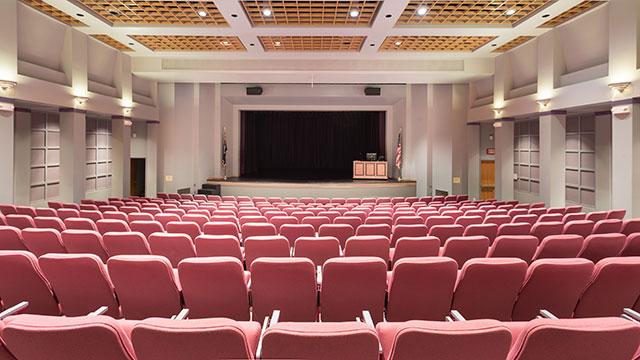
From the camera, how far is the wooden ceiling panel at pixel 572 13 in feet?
33.7

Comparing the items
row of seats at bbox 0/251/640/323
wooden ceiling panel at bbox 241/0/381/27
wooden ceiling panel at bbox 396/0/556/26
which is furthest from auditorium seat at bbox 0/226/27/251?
wooden ceiling panel at bbox 396/0/556/26

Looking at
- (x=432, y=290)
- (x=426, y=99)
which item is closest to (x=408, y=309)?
(x=432, y=290)

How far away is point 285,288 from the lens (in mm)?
3223

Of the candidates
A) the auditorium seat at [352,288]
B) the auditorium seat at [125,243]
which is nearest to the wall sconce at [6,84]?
the auditorium seat at [125,243]

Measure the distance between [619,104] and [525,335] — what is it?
9.81 m

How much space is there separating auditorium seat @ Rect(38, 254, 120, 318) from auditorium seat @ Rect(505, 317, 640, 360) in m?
2.89

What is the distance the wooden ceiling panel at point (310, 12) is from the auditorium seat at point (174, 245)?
24.0ft

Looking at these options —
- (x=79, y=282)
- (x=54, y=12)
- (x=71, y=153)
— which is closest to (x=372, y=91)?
(x=71, y=153)

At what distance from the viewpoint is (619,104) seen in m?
9.45

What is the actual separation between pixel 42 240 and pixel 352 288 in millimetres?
3676

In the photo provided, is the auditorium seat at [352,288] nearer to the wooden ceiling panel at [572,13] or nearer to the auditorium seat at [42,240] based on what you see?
the auditorium seat at [42,240]

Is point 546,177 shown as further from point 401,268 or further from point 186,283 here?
point 186,283

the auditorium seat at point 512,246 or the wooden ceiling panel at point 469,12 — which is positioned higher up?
the wooden ceiling panel at point 469,12

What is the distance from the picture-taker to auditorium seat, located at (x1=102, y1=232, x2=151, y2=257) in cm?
459
